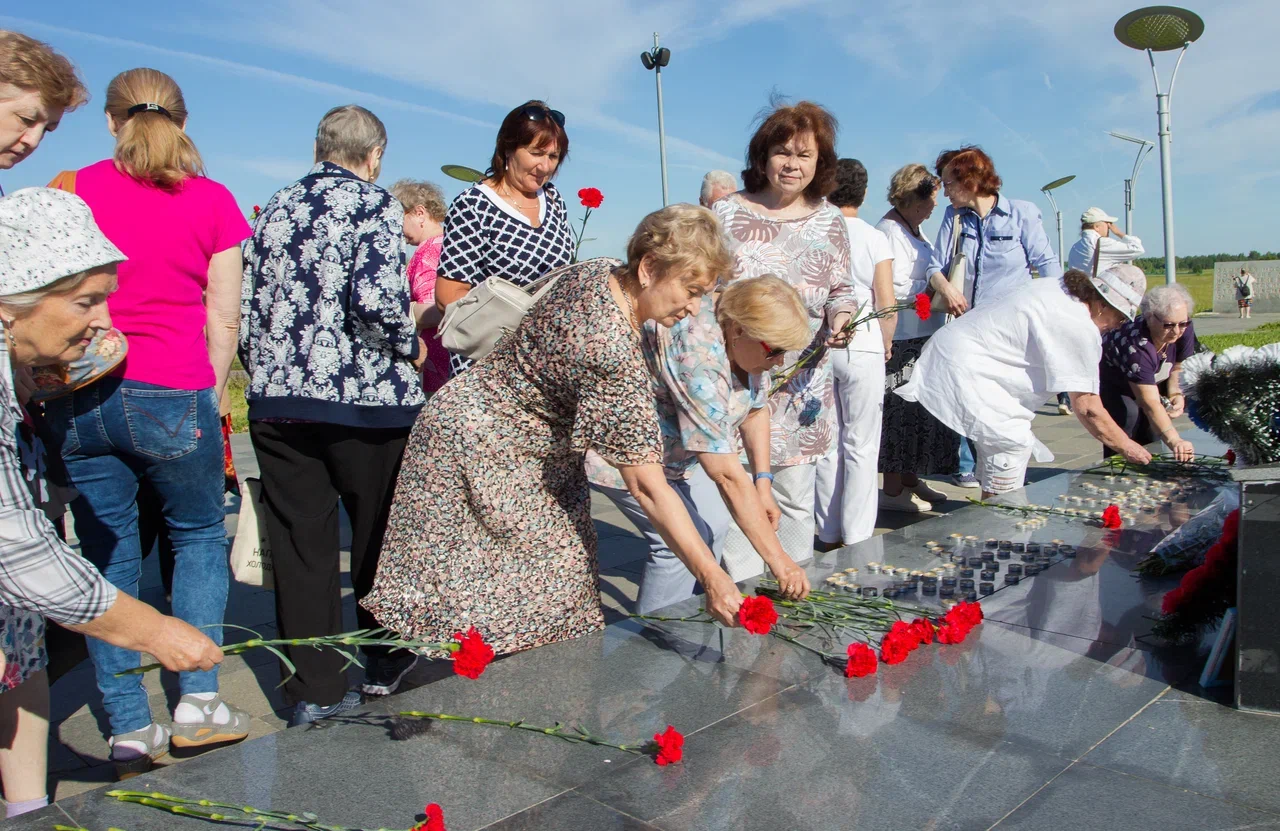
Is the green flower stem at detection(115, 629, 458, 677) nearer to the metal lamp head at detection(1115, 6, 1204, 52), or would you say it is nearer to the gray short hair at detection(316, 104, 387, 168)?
the gray short hair at detection(316, 104, 387, 168)

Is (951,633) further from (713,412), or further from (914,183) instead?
(914,183)

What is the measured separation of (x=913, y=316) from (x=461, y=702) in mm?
4628

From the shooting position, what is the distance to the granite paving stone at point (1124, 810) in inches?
73.4

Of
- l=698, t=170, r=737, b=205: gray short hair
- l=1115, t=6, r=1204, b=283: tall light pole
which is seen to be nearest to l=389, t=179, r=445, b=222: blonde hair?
l=698, t=170, r=737, b=205: gray short hair

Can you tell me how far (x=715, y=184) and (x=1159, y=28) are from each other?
7630 mm

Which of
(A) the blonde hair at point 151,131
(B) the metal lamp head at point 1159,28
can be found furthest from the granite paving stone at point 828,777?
(B) the metal lamp head at point 1159,28

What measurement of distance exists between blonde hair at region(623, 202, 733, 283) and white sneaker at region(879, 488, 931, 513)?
4245 mm

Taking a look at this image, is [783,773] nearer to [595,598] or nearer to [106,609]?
[595,598]

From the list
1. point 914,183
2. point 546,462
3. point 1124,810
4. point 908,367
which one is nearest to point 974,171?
point 914,183

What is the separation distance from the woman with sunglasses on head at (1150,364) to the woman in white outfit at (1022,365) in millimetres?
560

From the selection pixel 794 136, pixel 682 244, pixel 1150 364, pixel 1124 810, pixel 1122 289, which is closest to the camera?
pixel 1124 810

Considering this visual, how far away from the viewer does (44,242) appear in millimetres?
2031

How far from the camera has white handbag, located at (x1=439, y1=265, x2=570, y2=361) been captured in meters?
3.08

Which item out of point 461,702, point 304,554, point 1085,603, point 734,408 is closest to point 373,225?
point 304,554
